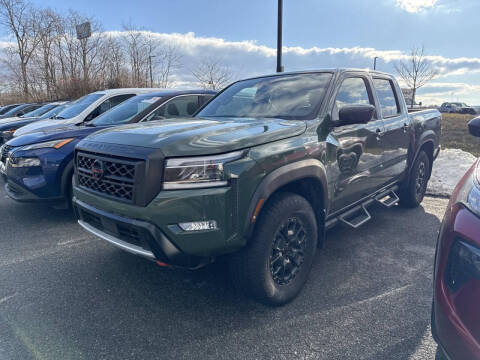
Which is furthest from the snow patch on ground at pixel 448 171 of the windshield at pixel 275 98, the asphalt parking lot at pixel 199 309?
the windshield at pixel 275 98

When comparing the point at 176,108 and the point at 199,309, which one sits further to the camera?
the point at 176,108

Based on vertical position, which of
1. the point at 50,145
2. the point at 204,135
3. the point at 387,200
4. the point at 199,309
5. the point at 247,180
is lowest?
the point at 199,309

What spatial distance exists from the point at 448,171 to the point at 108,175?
706 centimetres

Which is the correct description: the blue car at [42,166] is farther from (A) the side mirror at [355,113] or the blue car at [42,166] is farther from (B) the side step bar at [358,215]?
(A) the side mirror at [355,113]


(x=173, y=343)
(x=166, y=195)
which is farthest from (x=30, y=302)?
(x=166, y=195)

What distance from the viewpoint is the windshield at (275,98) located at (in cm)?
293

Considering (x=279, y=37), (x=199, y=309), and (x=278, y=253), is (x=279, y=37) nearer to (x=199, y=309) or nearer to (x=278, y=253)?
(x=278, y=253)

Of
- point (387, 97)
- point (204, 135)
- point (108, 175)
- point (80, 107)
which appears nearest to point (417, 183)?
point (387, 97)

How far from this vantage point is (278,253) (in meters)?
2.45

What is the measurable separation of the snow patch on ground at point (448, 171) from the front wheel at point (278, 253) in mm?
4365

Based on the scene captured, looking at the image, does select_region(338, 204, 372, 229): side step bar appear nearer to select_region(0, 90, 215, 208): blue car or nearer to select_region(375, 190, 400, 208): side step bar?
select_region(375, 190, 400, 208): side step bar

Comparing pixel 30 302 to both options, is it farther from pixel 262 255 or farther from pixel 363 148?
pixel 363 148

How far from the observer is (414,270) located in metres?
3.09

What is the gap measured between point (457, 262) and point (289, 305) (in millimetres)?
1431
